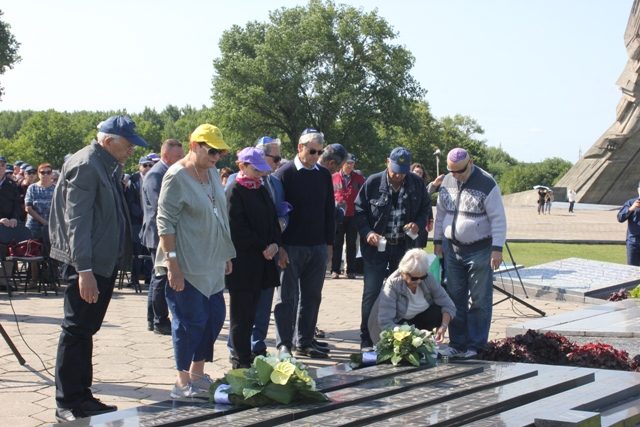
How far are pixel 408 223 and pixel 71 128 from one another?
9133 centimetres

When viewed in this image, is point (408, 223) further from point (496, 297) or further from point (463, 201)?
point (496, 297)

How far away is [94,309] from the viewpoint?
5.77 m

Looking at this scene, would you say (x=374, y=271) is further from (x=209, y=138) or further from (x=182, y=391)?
(x=182, y=391)

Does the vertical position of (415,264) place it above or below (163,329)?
above

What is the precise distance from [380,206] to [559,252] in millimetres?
13616

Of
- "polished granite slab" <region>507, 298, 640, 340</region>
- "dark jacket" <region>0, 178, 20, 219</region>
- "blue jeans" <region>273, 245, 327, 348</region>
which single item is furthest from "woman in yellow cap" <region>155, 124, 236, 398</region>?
"dark jacket" <region>0, 178, 20, 219</region>

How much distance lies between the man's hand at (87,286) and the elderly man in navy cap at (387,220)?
331 centimetres

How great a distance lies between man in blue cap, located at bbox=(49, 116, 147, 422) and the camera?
5.60 metres

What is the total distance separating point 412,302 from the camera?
7469mm

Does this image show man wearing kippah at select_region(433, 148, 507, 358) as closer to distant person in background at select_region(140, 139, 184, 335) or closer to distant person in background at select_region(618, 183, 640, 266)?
distant person in background at select_region(140, 139, 184, 335)

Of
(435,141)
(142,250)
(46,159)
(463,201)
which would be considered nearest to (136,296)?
(142,250)

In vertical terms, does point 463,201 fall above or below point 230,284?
above

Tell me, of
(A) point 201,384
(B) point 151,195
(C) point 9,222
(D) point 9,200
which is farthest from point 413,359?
(D) point 9,200

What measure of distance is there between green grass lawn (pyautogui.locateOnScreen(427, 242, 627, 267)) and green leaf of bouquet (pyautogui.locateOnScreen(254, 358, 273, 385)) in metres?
13.8
